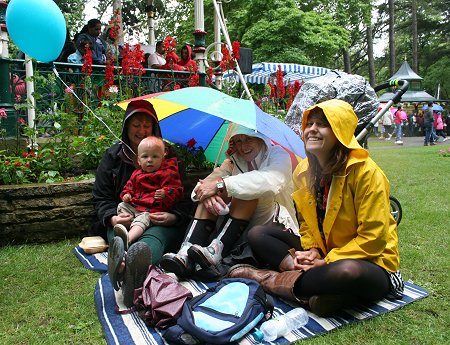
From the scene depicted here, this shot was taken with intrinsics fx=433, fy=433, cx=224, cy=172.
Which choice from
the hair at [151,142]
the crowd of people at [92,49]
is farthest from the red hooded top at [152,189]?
the crowd of people at [92,49]

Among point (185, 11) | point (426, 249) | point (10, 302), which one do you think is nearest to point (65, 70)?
point (10, 302)

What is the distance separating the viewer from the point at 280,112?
644 cm

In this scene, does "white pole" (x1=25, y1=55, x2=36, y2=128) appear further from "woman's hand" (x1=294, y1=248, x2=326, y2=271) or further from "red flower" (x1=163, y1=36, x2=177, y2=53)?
"woman's hand" (x1=294, y1=248, x2=326, y2=271)

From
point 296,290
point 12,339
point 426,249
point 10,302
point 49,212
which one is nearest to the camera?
point 12,339

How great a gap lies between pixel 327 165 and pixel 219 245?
42.4 inches

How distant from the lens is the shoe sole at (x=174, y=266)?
313 centimetres

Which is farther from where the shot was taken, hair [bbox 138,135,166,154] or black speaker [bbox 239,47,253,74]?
black speaker [bbox 239,47,253,74]

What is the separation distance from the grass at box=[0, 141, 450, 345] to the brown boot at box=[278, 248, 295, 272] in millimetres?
614

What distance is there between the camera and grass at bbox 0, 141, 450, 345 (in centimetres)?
241

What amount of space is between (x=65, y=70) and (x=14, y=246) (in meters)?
2.52

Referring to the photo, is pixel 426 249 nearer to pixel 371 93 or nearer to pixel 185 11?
pixel 371 93

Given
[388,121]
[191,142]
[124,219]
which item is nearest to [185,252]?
[124,219]

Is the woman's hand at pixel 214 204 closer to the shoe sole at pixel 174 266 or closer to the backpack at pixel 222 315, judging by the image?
the shoe sole at pixel 174 266

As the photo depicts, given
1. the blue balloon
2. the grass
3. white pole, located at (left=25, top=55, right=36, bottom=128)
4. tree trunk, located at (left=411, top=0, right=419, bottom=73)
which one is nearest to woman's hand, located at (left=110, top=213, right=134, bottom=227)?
the grass
